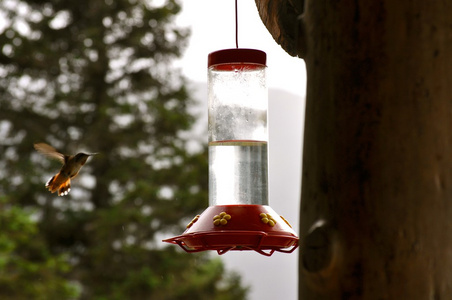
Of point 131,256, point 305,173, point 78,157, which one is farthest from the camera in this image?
point 131,256

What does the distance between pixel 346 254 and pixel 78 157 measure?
6.11 ft

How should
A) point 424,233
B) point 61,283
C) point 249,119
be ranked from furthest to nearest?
1. point 61,283
2. point 249,119
3. point 424,233

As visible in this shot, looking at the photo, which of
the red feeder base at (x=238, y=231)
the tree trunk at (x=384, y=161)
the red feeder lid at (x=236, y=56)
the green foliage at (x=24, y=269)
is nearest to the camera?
the tree trunk at (x=384, y=161)

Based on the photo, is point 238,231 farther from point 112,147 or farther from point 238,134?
point 112,147

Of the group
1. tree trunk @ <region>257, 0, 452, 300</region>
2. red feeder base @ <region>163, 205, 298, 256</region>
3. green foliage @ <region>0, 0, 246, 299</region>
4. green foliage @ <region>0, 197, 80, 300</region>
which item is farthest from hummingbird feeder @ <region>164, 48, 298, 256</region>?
green foliage @ <region>0, 0, 246, 299</region>

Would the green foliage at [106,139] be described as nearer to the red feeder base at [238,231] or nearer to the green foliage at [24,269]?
the green foliage at [24,269]

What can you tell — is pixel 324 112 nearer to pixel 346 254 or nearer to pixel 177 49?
pixel 346 254

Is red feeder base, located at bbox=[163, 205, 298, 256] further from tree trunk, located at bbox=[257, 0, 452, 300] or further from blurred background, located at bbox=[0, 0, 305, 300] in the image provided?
blurred background, located at bbox=[0, 0, 305, 300]

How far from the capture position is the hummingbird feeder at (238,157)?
5.62 ft

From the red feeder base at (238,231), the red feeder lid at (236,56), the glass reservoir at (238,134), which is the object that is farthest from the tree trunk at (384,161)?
the glass reservoir at (238,134)

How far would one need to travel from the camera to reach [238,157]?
205cm

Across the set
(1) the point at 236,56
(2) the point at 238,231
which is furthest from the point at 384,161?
(1) the point at 236,56

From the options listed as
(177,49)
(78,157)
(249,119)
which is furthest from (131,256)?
(249,119)

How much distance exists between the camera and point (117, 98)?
865cm
